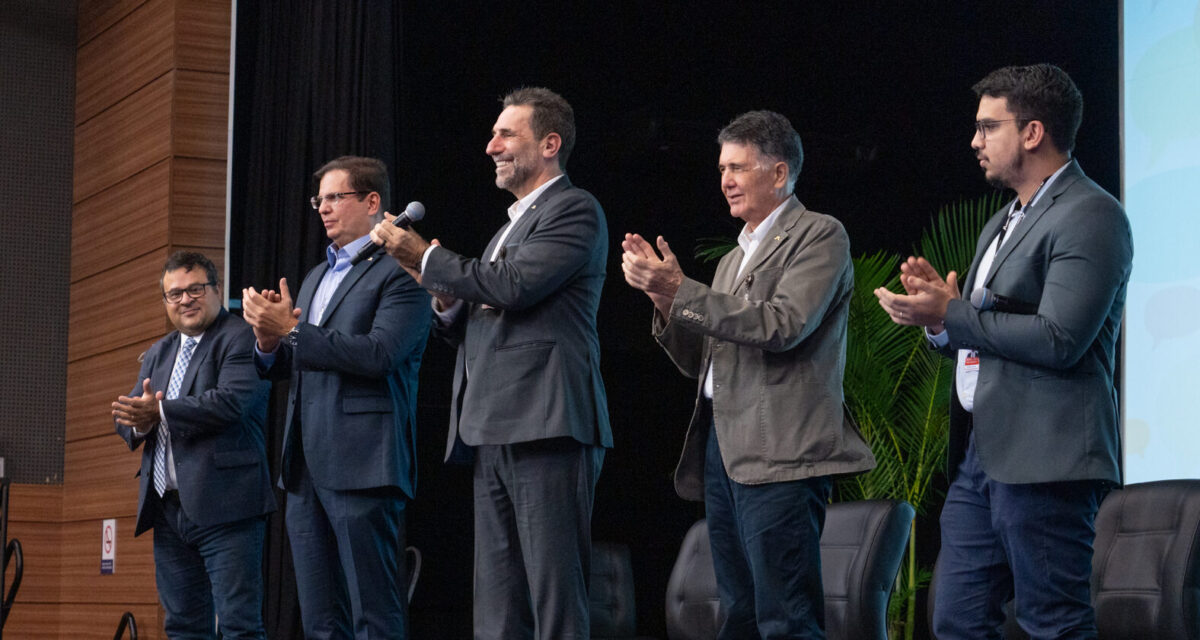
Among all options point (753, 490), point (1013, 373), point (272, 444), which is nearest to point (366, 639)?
point (753, 490)

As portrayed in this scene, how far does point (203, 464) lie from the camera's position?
154 inches

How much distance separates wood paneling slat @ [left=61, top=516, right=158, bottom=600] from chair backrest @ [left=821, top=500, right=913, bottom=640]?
111 inches

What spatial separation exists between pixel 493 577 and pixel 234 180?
2.98 metres

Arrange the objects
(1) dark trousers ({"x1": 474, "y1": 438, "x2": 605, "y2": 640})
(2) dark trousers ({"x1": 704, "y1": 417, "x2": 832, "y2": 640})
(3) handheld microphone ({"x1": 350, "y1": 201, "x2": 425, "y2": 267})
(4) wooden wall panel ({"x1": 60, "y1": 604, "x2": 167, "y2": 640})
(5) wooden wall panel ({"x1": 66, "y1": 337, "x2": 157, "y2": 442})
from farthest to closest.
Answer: (5) wooden wall panel ({"x1": 66, "y1": 337, "x2": 157, "y2": 442}), (4) wooden wall panel ({"x1": 60, "y1": 604, "x2": 167, "y2": 640}), (3) handheld microphone ({"x1": 350, "y1": 201, "x2": 425, "y2": 267}), (1) dark trousers ({"x1": 474, "y1": 438, "x2": 605, "y2": 640}), (2) dark trousers ({"x1": 704, "y1": 417, "x2": 832, "y2": 640})

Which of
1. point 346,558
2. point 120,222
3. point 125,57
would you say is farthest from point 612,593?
point 125,57

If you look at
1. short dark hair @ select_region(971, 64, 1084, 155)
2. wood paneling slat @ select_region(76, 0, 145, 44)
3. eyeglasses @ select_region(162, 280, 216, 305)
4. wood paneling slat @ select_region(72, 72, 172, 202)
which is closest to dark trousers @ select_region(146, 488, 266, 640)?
eyeglasses @ select_region(162, 280, 216, 305)

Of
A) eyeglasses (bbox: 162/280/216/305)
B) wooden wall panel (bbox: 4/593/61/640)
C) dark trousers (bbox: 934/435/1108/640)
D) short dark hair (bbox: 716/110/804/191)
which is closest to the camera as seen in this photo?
dark trousers (bbox: 934/435/1108/640)

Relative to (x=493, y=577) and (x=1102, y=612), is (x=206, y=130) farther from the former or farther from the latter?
(x=1102, y=612)

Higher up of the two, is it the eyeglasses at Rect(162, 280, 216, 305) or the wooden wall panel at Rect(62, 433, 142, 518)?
the eyeglasses at Rect(162, 280, 216, 305)

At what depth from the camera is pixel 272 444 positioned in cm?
531

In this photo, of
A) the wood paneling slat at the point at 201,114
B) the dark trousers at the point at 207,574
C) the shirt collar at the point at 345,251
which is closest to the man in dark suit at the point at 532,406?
the shirt collar at the point at 345,251

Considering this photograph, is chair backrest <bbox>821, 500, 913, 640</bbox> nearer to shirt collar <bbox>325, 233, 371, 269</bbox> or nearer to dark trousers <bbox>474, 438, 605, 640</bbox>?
dark trousers <bbox>474, 438, 605, 640</bbox>

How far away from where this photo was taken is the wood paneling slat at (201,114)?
5355mm

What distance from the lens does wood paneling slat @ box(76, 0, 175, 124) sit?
5512 millimetres
